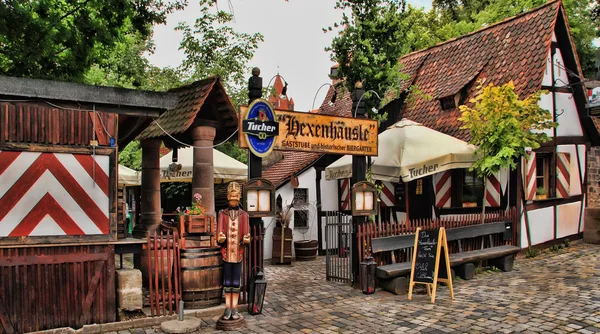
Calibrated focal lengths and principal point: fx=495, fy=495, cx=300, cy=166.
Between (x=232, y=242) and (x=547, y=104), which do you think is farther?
(x=547, y=104)

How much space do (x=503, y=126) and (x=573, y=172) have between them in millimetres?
4542

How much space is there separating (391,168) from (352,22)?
353 centimetres

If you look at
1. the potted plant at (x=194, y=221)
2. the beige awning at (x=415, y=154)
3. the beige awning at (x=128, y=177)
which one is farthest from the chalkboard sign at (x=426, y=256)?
the beige awning at (x=128, y=177)

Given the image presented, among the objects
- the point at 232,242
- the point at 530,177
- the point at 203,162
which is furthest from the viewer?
the point at 530,177

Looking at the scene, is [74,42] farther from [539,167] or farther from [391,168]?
[539,167]

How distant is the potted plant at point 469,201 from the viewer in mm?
12102

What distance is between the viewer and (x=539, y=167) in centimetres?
1274

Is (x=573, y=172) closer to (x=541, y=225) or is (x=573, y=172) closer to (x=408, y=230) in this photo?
(x=541, y=225)

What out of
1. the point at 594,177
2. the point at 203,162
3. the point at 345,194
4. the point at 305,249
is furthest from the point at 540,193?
the point at 203,162

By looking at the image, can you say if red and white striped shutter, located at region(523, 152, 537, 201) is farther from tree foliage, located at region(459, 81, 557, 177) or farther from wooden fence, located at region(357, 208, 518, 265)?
tree foliage, located at region(459, 81, 557, 177)

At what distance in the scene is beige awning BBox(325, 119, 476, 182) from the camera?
415 inches

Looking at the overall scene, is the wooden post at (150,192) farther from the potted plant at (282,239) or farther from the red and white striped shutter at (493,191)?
the red and white striped shutter at (493,191)

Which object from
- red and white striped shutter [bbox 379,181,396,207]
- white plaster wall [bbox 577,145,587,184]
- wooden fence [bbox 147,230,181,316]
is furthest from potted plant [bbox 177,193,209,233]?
white plaster wall [bbox 577,145,587,184]

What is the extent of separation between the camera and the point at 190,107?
8.70m
